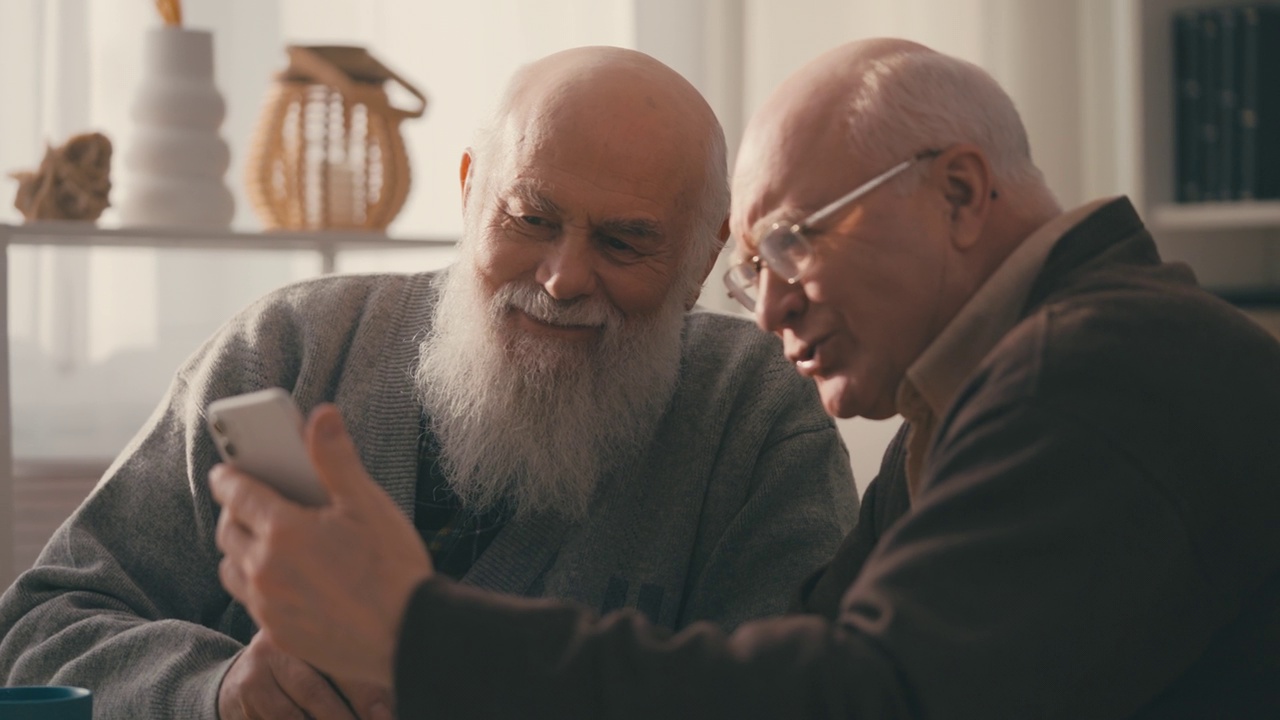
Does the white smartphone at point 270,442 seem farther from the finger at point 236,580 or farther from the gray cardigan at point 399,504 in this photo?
the gray cardigan at point 399,504

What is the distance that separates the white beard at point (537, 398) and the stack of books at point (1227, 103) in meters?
1.85

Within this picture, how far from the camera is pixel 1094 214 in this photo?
120cm

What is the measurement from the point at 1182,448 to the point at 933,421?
12.5 inches

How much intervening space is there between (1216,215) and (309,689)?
2.52 metres

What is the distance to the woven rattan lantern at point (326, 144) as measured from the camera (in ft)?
9.04

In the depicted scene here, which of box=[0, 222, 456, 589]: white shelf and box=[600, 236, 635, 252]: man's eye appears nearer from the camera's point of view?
box=[600, 236, 635, 252]: man's eye

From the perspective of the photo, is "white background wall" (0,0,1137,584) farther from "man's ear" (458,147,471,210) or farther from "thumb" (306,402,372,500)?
"thumb" (306,402,372,500)

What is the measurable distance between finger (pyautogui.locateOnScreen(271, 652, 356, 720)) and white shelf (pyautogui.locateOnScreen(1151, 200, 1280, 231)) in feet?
8.19

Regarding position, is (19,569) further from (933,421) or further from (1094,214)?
(1094,214)

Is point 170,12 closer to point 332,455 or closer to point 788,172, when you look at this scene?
point 788,172

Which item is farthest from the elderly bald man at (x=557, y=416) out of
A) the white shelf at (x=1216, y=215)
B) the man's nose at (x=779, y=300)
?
the white shelf at (x=1216, y=215)

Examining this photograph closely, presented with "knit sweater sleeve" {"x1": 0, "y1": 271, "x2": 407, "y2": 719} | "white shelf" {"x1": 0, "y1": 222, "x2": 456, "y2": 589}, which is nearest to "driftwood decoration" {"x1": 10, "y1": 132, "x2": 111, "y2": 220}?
"white shelf" {"x1": 0, "y1": 222, "x2": 456, "y2": 589}

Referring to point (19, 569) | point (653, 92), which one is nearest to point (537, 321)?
point (653, 92)

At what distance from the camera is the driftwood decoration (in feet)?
8.49
